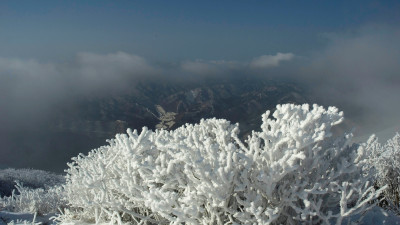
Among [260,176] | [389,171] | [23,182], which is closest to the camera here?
[260,176]

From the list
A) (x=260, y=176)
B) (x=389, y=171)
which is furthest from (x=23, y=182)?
(x=260, y=176)

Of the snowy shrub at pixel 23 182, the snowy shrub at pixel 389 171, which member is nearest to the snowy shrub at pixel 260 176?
the snowy shrub at pixel 389 171

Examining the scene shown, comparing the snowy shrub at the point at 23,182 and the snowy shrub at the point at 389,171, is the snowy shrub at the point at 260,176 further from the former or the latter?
the snowy shrub at the point at 23,182

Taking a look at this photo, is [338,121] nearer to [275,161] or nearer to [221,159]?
[275,161]

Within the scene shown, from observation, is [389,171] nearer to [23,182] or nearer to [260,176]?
[260,176]

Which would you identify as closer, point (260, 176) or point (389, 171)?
point (260, 176)

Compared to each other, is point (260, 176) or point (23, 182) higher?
point (23, 182)

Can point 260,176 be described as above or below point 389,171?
below

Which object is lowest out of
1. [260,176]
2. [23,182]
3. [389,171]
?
[260,176]

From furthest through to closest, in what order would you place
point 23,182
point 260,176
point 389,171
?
point 23,182
point 389,171
point 260,176

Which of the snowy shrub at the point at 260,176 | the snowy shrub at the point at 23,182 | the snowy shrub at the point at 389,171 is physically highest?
the snowy shrub at the point at 23,182

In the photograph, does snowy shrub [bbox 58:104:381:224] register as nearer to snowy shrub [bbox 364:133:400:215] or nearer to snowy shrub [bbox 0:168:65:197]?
snowy shrub [bbox 364:133:400:215]

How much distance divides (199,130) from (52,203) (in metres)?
4.46

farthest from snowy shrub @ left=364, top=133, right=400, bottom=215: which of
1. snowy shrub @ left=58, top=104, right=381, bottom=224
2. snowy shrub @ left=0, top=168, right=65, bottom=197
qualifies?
snowy shrub @ left=0, top=168, right=65, bottom=197
